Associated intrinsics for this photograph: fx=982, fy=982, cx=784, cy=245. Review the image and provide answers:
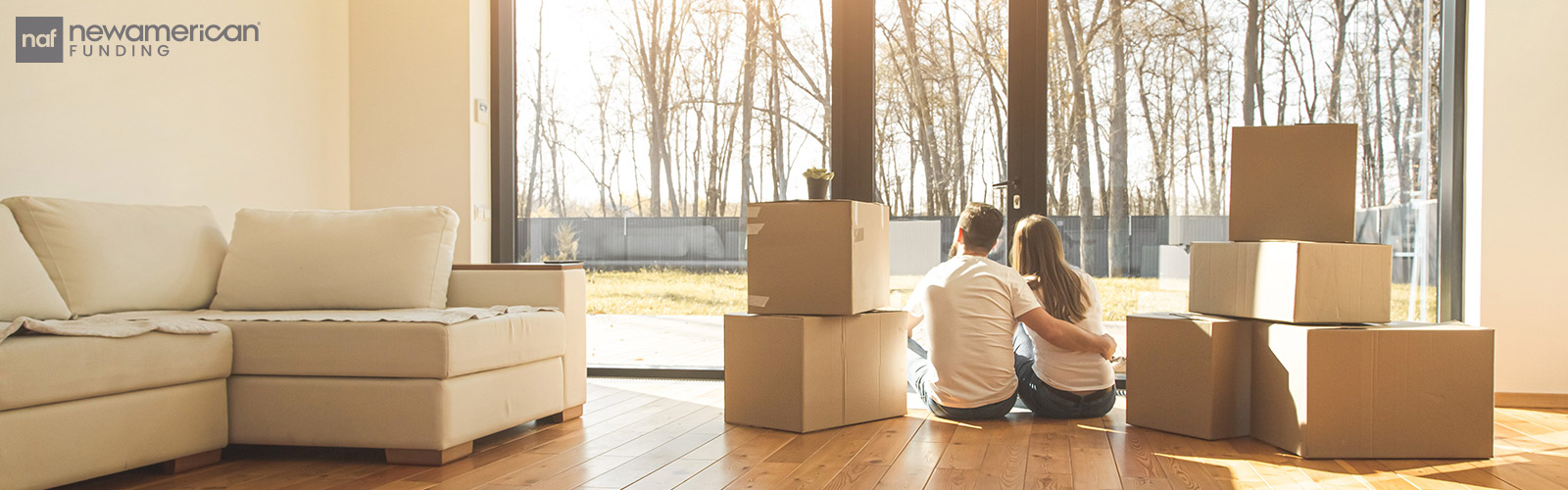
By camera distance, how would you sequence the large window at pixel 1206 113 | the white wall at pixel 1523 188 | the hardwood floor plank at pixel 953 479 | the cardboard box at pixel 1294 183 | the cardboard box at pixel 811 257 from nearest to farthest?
the hardwood floor plank at pixel 953 479, the cardboard box at pixel 1294 183, the cardboard box at pixel 811 257, the white wall at pixel 1523 188, the large window at pixel 1206 113

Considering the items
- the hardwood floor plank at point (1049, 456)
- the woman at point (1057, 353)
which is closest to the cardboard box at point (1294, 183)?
the woman at point (1057, 353)

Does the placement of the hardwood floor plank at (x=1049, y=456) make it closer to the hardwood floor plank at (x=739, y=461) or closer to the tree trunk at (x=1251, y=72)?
the hardwood floor plank at (x=739, y=461)

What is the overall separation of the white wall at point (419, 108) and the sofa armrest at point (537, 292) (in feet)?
3.32

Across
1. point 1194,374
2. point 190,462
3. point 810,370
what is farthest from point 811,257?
point 190,462

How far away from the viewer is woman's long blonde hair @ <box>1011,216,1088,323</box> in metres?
3.36

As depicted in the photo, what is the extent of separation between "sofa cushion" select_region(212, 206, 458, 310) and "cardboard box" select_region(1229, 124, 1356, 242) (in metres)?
2.62

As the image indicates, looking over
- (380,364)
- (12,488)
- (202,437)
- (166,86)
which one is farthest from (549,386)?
(166,86)

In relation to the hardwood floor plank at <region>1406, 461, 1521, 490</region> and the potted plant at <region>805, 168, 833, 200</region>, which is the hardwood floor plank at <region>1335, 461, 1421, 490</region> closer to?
the hardwood floor plank at <region>1406, 461, 1521, 490</region>

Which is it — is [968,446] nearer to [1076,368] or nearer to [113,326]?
[1076,368]

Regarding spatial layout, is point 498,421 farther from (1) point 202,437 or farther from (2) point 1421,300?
(2) point 1421,300

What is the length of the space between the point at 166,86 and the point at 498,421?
1.92m

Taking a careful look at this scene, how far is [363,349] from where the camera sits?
2.64m

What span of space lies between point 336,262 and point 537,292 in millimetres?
652

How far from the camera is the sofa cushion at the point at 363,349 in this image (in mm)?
2602
